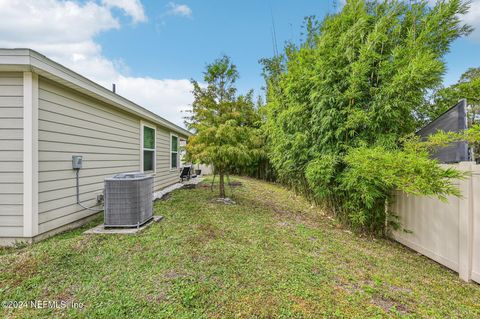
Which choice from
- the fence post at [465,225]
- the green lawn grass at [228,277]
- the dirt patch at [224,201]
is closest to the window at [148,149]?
the dirt patch at [224,201]

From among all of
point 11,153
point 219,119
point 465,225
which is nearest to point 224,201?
point 219,119

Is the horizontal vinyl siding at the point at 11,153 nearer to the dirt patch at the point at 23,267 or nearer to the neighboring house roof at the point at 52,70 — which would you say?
the neighboring house roof at the point at 52,70

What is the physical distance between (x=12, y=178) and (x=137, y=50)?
6.02 m

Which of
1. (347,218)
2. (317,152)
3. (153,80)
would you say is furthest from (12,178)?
(153,80)

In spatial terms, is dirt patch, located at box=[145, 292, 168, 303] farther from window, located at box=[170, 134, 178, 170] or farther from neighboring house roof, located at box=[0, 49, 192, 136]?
window, located at box=[170, 134, 178, 170]

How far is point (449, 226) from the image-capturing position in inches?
101

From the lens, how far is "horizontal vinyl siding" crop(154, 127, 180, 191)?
270 inches

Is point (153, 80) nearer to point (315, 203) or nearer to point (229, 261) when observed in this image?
point (315, 203)

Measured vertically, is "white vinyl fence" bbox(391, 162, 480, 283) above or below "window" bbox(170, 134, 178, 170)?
below

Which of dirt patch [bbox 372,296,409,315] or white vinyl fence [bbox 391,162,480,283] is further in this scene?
white vinyl fence [bbox 391,162,480,283]

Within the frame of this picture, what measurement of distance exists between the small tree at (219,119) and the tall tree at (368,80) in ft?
5.32

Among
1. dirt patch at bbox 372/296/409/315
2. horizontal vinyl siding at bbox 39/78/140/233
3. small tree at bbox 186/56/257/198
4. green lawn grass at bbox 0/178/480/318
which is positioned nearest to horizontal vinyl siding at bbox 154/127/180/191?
horizontal vinyl siding at bbox 39/78/140/233

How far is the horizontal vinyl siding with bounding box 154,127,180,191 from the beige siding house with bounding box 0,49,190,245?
99.3 inches

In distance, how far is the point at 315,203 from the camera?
5.50m
